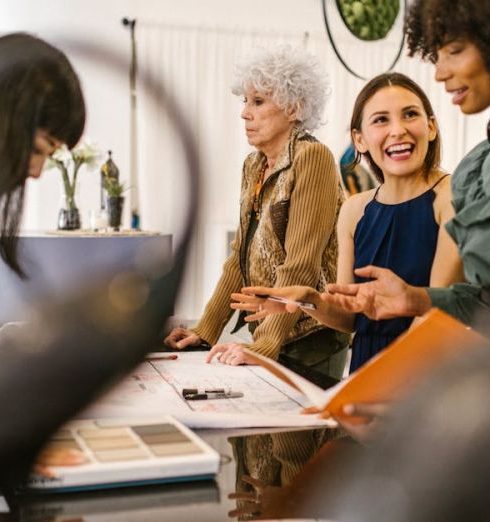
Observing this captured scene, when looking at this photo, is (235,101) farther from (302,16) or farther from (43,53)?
(43,53)

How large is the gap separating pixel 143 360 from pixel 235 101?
4736mm

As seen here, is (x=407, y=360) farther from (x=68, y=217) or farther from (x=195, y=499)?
(x=68, y=217)

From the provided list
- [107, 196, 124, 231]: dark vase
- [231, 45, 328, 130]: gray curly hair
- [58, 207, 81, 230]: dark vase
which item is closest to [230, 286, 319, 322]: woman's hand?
[231, 45, 328, 130]: gray curly hair

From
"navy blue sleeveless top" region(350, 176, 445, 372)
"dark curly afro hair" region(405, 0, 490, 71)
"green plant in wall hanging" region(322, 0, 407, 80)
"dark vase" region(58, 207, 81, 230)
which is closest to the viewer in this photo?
"dark curly afro hair" region(405, 0, 490, 71)

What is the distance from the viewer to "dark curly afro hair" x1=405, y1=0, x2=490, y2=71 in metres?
0.79

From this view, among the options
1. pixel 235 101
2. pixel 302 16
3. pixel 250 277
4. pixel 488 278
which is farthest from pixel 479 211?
pixel 302 16

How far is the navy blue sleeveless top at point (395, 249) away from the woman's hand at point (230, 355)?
27 cm

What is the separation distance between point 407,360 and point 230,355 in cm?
67

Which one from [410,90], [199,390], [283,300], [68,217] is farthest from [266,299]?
[68,217]

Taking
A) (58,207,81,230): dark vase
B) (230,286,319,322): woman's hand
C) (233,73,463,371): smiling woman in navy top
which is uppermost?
(233,73,463,371): smiling woman in navy top

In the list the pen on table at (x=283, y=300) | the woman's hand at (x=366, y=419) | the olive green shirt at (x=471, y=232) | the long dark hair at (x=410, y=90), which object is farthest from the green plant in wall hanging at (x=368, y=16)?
the woman's hand at (x=366, y=419)

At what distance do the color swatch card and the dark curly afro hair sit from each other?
0.55 metres

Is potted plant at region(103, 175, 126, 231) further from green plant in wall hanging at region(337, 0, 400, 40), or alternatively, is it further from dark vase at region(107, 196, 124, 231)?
green plant in wall hanging at region(337, 0, 400, 40)

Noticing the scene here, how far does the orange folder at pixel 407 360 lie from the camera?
1.70 feet
